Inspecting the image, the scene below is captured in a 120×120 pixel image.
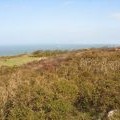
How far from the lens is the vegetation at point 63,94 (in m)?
11.3

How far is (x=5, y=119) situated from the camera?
1151cm

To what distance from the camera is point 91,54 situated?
58.2 ft

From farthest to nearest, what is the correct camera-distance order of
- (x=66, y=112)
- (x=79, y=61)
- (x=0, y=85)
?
1. (x=79, y=61)
2. (x=0, y=85)
3. (x=66, y=112)

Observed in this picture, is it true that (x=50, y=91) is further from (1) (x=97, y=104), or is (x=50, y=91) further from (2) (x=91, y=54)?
(2) (x=91, y=54)

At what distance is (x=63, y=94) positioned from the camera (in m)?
12.1

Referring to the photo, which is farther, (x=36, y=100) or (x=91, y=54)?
(x=91, y=54)

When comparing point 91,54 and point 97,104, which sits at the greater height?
point 91,54

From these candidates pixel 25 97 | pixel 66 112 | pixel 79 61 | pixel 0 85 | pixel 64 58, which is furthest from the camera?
pixel 64 58

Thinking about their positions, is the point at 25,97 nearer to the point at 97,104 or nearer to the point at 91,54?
the point at 97,104

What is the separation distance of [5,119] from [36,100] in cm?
118

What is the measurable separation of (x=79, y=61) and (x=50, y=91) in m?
4.26

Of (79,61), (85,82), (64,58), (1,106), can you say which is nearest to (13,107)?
(1,106)

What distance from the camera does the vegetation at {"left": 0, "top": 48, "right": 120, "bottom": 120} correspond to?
11297 mm

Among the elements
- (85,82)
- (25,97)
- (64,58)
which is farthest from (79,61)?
(25,97)
